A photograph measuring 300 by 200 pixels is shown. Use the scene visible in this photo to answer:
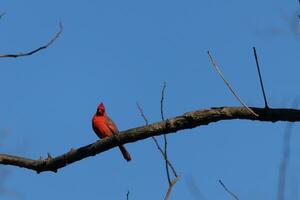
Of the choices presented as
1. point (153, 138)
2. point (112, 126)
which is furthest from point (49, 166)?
point (112, 126)

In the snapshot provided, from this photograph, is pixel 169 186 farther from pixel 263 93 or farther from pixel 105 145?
pixel 105 145

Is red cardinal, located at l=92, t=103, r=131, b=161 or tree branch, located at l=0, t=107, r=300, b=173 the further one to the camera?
red cardinal, located at l=92, t=103, r=131, b=161

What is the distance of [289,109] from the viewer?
4488mm

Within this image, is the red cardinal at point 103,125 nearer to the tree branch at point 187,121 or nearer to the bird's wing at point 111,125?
the bird's wing at point 111,125

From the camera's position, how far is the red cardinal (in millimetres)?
9484

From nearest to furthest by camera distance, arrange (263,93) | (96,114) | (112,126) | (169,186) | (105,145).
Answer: (169,186) → (263,93) → (105,145) → (112,126) → (96,114)

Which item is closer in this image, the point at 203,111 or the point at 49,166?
the point at 203,111

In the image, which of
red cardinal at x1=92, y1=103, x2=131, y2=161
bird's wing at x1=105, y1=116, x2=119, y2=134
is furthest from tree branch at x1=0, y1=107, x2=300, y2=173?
bird's wing at x1=105, y1=116, x2=119, y2=134

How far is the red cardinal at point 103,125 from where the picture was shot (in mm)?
9484

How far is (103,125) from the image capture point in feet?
32.0

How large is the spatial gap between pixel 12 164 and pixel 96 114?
5198 mm

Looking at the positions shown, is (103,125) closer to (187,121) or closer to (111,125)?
(111,125)

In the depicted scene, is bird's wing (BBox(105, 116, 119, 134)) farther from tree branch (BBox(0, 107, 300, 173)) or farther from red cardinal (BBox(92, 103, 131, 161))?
tree branch (BBox(0, 107, 300, 173))

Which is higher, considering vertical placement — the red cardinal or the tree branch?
the tree branch
